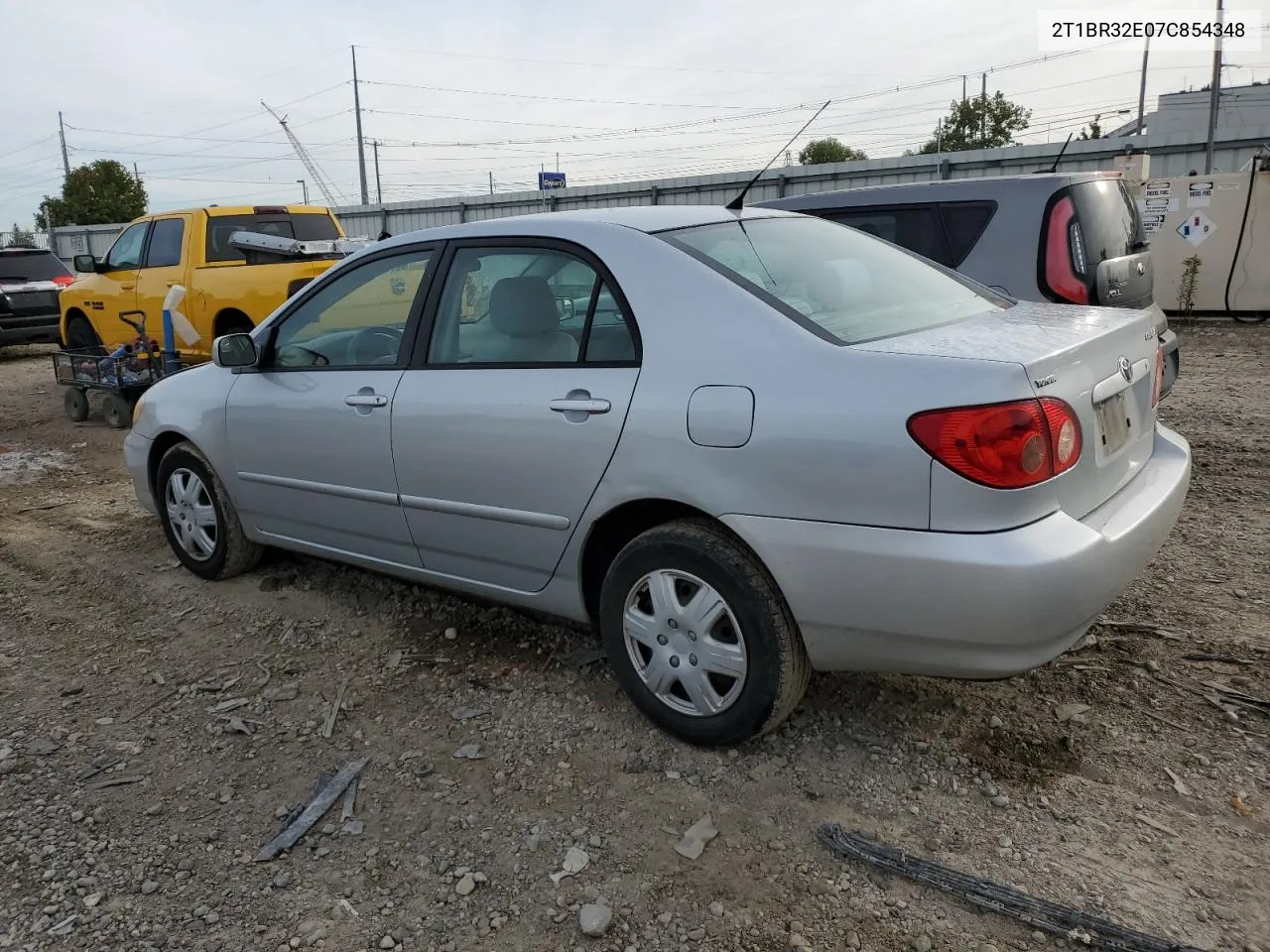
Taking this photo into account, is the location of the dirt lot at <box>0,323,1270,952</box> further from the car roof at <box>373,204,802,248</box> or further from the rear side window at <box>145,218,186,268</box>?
the rear side window at <box>145,218,186,268</box>

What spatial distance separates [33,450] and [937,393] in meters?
8.61

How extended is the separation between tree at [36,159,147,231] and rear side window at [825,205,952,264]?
55848mm

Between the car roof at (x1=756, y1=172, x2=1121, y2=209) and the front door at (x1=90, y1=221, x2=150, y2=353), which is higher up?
the car roof at (x1=756, y1=172, x2=1121, y2=209)

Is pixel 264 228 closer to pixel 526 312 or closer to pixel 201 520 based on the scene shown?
pixel 201 520

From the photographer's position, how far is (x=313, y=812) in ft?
9.34

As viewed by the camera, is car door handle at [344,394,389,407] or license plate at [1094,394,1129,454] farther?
car door handle at [344,394,389,407]


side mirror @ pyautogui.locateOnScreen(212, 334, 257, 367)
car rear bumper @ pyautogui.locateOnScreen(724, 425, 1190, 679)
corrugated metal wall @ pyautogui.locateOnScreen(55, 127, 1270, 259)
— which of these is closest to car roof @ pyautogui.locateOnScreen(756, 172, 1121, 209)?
side mirror @ pyautogui.locateOnScreen(212, 334, 257, 367)

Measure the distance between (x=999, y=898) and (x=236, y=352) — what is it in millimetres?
3556

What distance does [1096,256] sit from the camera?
17.3 ft

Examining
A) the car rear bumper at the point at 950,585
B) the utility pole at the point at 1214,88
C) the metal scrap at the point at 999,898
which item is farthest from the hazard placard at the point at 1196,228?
the metal scrap at the point at 999,898

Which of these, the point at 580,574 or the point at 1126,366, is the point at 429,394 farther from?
the point at 1126,366

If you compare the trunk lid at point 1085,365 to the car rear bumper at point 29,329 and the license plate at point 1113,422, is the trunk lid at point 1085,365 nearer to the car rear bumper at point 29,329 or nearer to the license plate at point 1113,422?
the license plate at point 1113,422

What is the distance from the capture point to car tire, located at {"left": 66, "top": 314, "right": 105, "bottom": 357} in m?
11.5

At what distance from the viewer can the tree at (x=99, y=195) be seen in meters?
52.9
